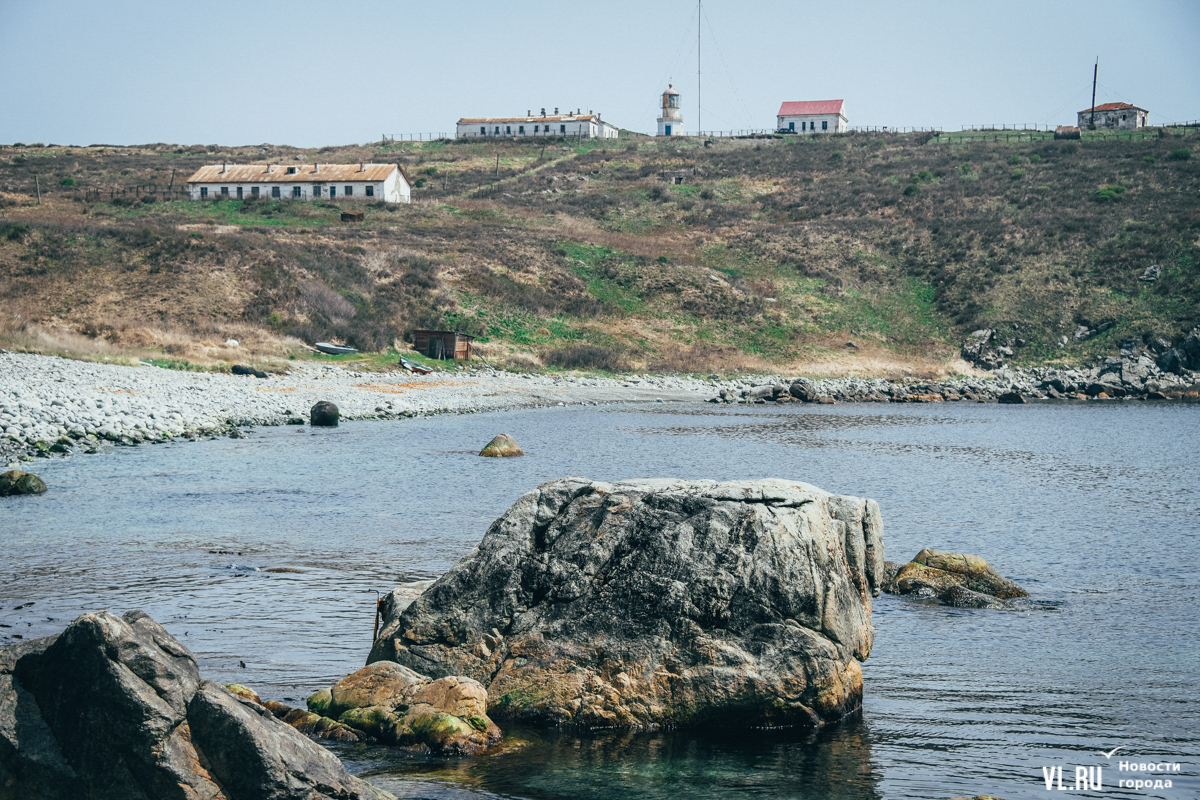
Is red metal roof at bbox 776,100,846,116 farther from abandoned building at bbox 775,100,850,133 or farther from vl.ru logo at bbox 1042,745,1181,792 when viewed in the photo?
vl.ru logo at bbox 1042,745,1181,792

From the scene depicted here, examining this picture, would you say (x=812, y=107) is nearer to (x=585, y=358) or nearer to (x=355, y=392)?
(x=585, y=358)

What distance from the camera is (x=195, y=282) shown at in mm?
58719

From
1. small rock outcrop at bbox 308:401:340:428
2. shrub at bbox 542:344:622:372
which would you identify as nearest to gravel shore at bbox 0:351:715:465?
small rock outcrop at bbox 308:401:340:428

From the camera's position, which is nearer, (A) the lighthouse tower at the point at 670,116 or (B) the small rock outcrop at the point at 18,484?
(B) the small rock outcrop at the point at 18,484

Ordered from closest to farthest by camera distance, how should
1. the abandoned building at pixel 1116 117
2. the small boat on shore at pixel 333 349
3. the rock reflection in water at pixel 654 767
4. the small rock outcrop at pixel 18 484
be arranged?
the rock reflection in water at pixel 654 767 → the small rock outcrop at pixel 18 484 → the small boat on shore at pixel 333 349 → the abandoned building at pixel 1116 117

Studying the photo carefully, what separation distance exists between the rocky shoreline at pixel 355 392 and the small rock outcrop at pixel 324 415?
53.0 inches

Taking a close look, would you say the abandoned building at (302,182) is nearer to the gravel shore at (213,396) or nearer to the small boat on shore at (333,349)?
the small boat on shore at (333,349)

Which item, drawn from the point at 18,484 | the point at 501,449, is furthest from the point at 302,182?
the point at 18,484

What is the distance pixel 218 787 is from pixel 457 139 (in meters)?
146

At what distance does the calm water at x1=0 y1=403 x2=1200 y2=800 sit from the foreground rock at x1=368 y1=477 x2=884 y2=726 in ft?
1.38

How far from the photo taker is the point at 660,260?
81.2m

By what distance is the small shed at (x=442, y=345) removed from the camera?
57.8 metres

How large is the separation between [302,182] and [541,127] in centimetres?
5024

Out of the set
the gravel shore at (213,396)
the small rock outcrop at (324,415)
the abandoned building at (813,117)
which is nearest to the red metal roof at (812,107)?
the abandoned building at (813,117)
